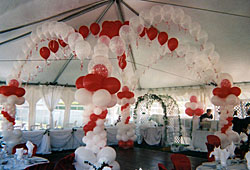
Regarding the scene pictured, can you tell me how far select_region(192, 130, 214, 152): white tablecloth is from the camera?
7.42m

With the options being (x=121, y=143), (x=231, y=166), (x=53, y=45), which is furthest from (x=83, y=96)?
(x=121, y=143)

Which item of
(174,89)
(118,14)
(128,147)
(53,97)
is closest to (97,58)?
(118,14)

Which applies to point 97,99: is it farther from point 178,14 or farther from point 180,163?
point 178,14

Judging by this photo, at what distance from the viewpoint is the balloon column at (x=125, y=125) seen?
765 centimetres

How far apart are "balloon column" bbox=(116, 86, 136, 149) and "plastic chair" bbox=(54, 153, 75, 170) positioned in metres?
4.26

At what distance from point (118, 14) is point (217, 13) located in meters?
2.79

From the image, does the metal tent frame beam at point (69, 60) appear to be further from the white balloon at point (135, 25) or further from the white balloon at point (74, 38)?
the white balloon at point (74, 38)

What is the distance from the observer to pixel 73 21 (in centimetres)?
584

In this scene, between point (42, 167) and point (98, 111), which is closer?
point (42, 167)

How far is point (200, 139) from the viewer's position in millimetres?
7629

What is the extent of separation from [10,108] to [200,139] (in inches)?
272

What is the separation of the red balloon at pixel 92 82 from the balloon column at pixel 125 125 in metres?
3.66

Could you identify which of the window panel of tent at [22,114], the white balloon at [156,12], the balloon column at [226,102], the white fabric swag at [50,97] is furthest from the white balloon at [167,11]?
the window panel of tent at [22,114]

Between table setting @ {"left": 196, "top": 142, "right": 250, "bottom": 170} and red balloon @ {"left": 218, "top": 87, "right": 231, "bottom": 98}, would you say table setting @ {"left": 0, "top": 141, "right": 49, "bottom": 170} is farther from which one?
red balloon @ {"left": 218, "top": 87, "right": 231, "bottom": 98}
